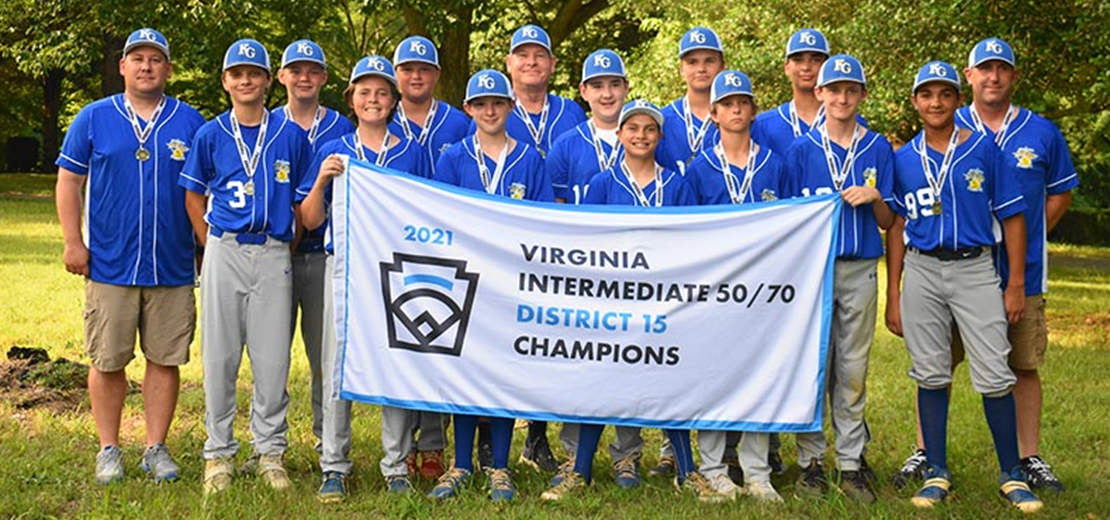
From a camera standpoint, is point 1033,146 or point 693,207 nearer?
point 693,207

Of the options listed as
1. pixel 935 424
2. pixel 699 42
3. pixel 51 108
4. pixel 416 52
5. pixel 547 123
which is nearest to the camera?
pixel 935 424

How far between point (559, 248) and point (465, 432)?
3.77 ft

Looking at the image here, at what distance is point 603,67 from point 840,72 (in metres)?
1.38

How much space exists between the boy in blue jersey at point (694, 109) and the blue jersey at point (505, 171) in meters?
0.86

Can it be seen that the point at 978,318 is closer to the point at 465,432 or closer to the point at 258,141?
the point at 465,432

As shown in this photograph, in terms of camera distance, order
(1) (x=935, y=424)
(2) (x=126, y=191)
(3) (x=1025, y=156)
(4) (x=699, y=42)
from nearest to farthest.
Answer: (2) (x=126, y=191)
(1) (x=935, y=424)
(3) (x=1025, y=156)
(4) (x=699, y=42)

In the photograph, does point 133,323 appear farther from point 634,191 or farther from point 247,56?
point 634,191

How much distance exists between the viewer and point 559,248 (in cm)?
678

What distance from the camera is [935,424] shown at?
707 cm

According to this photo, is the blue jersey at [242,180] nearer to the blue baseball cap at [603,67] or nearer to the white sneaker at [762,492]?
the blue baseball cap at [603,67]

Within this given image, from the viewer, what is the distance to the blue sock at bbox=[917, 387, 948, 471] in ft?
23.0

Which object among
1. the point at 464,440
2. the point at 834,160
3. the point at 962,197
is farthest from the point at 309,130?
the point at 962,197

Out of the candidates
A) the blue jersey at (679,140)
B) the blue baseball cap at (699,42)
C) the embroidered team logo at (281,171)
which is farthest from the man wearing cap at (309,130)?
the blue baseball cap at (699,42)

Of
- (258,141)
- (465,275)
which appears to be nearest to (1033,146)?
(465,275)
